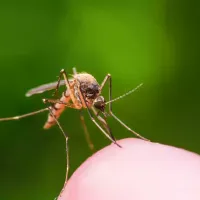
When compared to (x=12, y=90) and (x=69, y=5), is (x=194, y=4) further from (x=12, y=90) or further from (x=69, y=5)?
(x=12, y=90)

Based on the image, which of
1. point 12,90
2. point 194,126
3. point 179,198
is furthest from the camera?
point 194,126

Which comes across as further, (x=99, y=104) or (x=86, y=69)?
(x=86, y=69)

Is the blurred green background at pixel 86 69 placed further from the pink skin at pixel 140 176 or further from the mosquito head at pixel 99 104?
the pink skin at pixel 140 176

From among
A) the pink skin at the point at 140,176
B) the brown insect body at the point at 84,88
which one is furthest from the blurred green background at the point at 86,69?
the pink skin at the point at 140,176

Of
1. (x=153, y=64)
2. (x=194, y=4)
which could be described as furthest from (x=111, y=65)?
(x=194, y=4)

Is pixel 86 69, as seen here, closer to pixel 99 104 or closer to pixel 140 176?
pixel 99 104

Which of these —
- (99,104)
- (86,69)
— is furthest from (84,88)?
(86,69)
